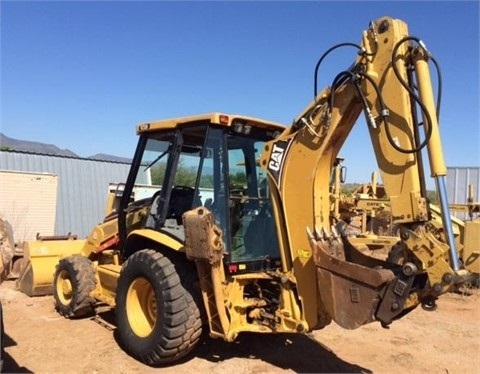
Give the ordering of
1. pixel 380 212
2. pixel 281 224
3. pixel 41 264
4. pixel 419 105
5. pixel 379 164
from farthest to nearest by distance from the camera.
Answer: pixel 380 212 < pixel 41 264 < pixel 281 224 < pixel 379 164 < pixel 419 105

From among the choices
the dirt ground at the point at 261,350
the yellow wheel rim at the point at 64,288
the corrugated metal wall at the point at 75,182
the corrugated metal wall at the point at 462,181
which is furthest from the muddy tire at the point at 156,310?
the corrugated metal wall at the point at 462,181

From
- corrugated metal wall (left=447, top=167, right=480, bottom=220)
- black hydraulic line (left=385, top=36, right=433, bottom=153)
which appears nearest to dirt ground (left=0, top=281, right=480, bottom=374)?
black hydraulic line (left=385, top=36, right=433, bottom=153)

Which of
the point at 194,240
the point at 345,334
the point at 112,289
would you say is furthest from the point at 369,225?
the point at 194,240

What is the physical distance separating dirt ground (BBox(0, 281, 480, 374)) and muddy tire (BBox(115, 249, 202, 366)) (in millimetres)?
186

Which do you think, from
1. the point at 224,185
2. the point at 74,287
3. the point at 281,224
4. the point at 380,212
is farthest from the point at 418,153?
the point at 380,212

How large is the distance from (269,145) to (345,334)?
2870mm

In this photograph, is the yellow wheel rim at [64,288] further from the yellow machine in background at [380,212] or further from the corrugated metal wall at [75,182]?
the corrugated metal wall at [75,182]

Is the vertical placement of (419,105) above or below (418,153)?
above

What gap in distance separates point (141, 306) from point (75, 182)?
1238cm

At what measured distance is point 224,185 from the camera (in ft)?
17.0

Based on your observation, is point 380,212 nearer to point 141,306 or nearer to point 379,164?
point 141,306

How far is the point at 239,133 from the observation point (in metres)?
5.42

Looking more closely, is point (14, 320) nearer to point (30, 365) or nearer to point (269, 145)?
point (30, 365)

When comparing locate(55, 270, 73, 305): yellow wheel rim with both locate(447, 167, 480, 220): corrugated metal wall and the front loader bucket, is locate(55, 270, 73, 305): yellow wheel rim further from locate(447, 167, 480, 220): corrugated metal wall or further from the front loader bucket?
locate(447, 167, 480, 220): corrugated metal wall
